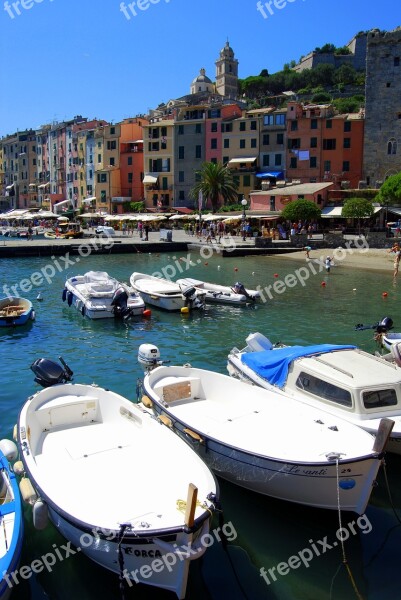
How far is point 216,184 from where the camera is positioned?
69.2 meters

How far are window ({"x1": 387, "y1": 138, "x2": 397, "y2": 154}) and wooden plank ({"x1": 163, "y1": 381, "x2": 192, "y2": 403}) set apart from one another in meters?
60.5

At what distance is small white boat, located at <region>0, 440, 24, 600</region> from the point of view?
7.25 meters

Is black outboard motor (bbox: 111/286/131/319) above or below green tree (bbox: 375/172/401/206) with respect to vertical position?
below

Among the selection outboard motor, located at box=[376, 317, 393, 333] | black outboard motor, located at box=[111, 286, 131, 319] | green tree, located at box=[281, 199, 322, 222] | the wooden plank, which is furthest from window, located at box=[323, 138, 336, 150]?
the wooden plank

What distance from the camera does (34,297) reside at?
31578 millimetres

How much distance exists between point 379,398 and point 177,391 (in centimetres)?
436

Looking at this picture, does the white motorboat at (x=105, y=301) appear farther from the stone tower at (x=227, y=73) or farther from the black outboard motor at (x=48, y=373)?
the stone tower at (x=227, y=73)

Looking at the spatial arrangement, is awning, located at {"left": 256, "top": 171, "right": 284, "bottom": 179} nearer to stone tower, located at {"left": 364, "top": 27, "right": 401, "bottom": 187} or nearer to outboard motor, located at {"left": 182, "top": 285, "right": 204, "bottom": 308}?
stone tower, located at {"left": 364, "top": 27, "right": 401, "bottom": 187}

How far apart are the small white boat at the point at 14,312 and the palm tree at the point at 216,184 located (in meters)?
46.4

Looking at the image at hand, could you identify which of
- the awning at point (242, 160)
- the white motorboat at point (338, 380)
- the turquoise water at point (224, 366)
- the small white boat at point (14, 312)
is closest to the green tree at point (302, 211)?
the turquoise water at point (224, 366)

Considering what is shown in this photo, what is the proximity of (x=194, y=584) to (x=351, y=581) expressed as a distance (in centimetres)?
234

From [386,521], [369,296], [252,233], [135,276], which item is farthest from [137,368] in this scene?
[252,233]

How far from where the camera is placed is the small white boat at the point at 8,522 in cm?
725

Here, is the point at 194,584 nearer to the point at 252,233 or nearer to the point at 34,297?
the point at 34,297
